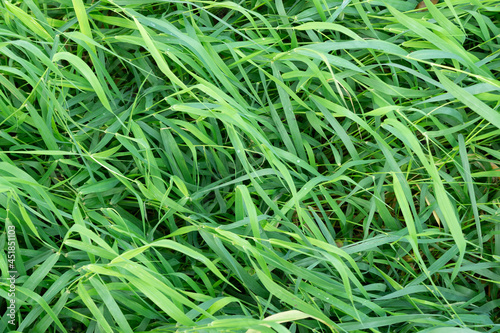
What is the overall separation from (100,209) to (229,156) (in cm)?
39

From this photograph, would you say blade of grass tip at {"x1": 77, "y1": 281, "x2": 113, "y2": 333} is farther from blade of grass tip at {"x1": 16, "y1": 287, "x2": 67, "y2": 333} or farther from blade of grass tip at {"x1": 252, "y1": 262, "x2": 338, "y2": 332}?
blade of grass tip at {"x1": 252, "y1": 262, "x2": 338, "y2": 332}

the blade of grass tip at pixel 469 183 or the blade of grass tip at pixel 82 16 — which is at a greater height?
the blade of grass tip at pixel 82 16

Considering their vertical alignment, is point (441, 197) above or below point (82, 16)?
below

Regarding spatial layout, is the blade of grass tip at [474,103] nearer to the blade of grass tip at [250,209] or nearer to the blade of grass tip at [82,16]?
the blade of grass tip at [250,209]

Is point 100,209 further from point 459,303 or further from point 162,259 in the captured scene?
point 459,303

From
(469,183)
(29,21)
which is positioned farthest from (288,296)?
(29,21)

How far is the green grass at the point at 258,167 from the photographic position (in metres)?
0.95

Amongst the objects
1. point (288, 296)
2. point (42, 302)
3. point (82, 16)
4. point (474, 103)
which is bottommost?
point (288, 296)

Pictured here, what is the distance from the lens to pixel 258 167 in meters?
1.14

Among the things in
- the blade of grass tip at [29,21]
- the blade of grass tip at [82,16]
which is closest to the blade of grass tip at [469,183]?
the blade of grass tip at [82,16]

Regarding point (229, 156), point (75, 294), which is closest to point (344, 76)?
point (229, 156)

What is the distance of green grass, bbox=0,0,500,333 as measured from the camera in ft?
3.13

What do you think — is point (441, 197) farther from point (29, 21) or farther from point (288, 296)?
point (29, 21)

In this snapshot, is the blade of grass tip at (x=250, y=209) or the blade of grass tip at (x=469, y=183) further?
the blade of grass tip at (x=469, y=183)
